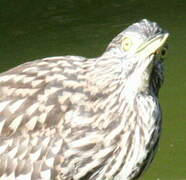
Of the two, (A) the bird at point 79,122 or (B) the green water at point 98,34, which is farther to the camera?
(B) the green water at point 98,34

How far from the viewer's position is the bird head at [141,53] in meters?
5.14

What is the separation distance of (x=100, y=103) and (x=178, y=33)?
766 centimetres

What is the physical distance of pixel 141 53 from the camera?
5.14 meters

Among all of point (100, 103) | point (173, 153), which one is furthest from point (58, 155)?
point (173, 153)

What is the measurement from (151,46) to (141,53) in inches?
3.1

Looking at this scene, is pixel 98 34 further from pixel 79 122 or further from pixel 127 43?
pixel 127 43

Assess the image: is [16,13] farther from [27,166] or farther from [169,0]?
[27,166]

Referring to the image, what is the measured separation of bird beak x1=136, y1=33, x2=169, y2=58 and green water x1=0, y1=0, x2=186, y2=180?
11.2ft

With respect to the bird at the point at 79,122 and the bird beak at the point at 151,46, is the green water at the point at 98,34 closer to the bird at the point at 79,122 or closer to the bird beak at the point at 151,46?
the bird at the point at 79,122

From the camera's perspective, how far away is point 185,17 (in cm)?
1416

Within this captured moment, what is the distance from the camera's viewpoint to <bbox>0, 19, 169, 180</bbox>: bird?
17.7 feet

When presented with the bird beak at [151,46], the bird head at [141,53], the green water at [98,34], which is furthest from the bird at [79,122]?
the green water at [98,34]

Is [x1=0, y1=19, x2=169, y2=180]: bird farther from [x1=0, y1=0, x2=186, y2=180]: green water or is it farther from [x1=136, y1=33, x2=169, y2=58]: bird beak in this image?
[x1=0, y1=0, x2=186, y2=180]: green water

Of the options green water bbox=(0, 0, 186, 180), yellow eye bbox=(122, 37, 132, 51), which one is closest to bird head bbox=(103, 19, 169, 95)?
yellow eye bbox=(122, 37, 132, 51)
